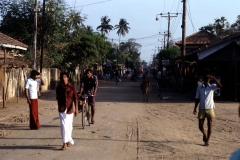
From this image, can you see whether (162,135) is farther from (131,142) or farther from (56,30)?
(56,30)

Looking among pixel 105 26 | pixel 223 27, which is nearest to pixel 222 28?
pixel 223 27

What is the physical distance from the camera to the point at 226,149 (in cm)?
A: 1001

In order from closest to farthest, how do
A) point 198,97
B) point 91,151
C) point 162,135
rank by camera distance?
point 91,151
point 198,97
point 162,135

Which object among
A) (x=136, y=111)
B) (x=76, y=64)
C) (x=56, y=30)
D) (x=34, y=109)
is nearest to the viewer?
(x=34, y=109)

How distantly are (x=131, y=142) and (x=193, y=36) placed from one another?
152ft

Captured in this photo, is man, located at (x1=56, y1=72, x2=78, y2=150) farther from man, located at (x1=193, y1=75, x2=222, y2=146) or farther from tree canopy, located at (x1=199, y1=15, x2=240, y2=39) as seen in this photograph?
tree canopy, located at (x1=199, y1=15, x2=240, y2=39)

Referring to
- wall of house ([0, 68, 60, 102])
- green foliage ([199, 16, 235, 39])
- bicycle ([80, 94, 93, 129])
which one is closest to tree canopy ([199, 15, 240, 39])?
green foliage ([199, 16, 235, 39])

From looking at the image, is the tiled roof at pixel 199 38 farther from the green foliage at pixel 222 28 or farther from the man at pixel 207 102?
the man at pixel 207 102

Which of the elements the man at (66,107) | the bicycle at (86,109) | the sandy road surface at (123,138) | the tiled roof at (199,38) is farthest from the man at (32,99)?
the tiled roof at (199,38)

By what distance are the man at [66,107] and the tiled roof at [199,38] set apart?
44132 mm

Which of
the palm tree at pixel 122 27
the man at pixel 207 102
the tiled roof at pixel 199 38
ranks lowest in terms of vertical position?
the man at pixel 207 102

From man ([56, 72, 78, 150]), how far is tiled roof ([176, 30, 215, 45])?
4413cm

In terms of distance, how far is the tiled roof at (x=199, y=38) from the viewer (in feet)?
176

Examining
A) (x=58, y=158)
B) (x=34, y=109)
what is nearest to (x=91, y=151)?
(x=58, y=158)
